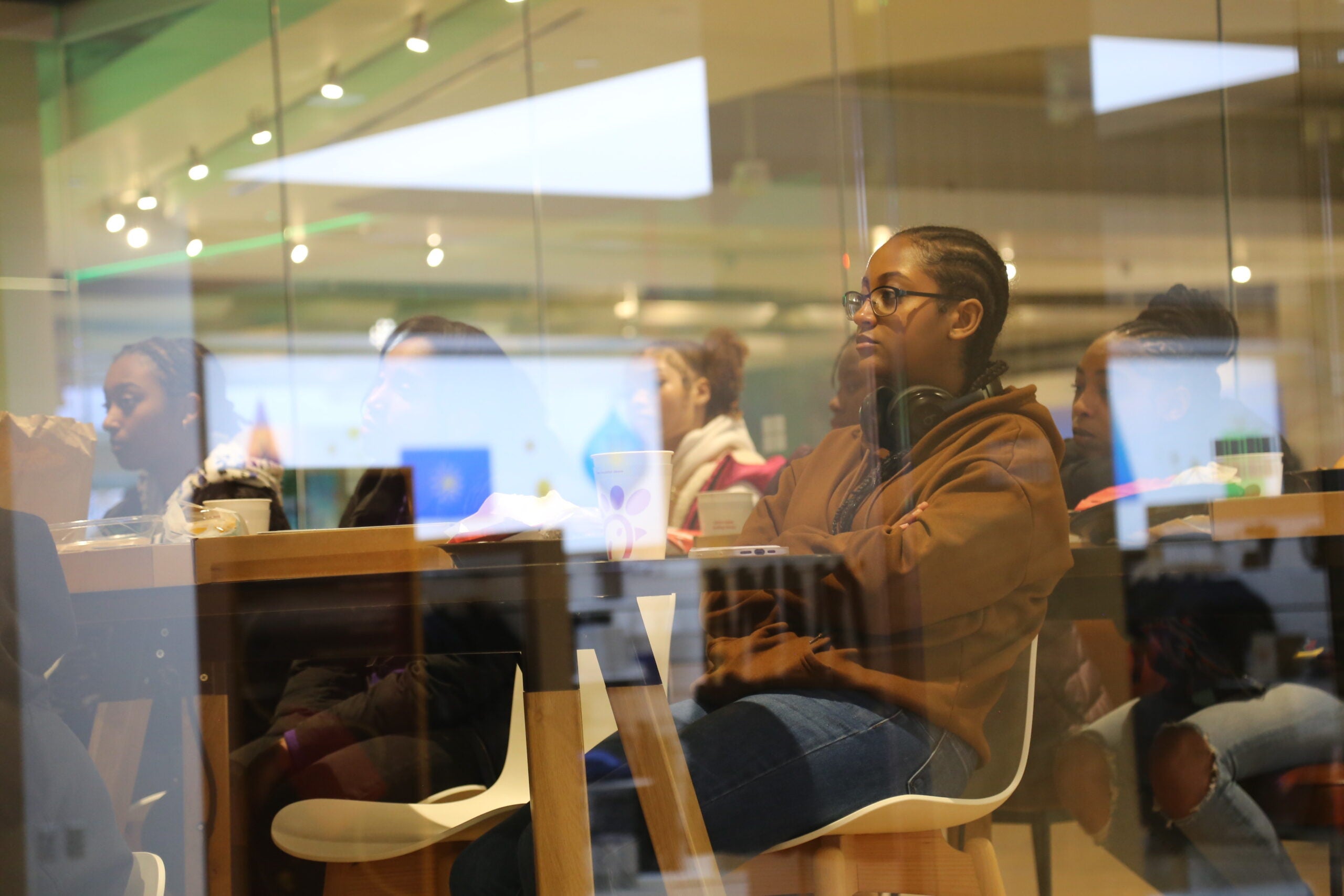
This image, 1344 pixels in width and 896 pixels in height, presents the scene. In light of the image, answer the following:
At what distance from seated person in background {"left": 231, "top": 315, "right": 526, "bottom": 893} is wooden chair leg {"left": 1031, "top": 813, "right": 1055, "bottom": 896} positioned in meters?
0.71

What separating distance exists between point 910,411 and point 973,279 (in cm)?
18

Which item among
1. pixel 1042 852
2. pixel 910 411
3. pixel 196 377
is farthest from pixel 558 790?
pixel 196 377

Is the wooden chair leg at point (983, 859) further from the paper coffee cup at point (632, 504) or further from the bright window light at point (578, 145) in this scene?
the bright window light at point (578, 145)

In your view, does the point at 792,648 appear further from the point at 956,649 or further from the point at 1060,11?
the point at 1060,11

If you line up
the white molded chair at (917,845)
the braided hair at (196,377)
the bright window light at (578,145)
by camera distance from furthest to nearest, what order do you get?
1. the bright window light at (578,145)
2. the braided hair at (196,377)
3. the white molded chair at (917,845)

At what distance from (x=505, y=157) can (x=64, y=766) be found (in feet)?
7.38

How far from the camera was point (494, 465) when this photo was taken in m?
2.70

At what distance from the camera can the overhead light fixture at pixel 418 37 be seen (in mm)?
3195

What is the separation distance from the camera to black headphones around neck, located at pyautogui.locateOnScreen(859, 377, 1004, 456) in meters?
1.17

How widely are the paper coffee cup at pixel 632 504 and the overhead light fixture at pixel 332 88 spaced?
2.59 meters

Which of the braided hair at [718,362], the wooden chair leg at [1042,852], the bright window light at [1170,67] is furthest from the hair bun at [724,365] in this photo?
the wooden chair leg at [1042,852]

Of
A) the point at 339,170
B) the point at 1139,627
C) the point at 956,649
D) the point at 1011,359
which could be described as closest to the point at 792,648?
the point at 956,649

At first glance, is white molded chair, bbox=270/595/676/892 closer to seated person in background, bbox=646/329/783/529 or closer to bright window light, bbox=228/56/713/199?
seated person in background, bbox=646/329/783/529

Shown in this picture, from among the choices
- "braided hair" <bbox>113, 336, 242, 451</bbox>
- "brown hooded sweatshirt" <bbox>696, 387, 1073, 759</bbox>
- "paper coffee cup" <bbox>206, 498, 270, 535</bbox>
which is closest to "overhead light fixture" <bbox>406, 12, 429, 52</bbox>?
"braided hair" <bbox>113, 336, 242, 451</bbox>
